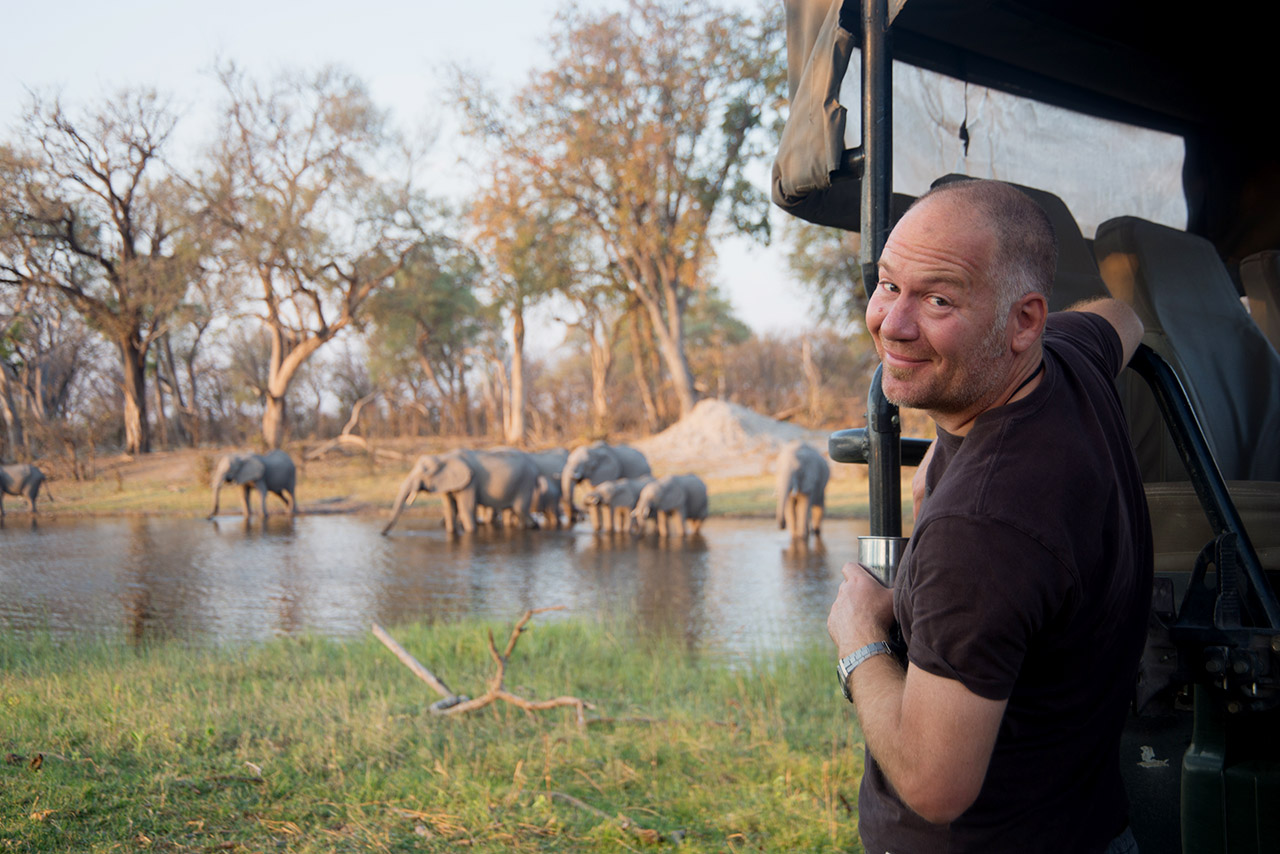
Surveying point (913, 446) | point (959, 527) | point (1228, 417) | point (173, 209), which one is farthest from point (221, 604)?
point (173, 209)

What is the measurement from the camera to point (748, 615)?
28.4ft

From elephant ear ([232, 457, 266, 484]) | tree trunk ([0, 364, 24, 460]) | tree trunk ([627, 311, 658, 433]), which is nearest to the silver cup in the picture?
tree trunk ([0, 364, 24, 460])

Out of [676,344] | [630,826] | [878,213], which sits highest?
[676,344]

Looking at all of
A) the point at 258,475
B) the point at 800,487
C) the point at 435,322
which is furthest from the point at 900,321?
the point at 435,322

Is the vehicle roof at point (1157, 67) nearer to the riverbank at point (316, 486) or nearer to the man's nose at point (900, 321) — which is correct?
the man's nose at point (900, 321)

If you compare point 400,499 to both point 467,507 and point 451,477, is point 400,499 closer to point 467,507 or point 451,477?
point 451,477

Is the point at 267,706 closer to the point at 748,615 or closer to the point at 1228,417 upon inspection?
the point at 1228,417

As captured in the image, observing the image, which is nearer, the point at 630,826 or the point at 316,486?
the point at 630,826

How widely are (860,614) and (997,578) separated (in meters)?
0.37

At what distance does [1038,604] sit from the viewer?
4.46 ft

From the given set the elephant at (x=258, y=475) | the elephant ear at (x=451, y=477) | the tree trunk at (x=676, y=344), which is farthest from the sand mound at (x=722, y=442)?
the elephant at (x=258, y=475)

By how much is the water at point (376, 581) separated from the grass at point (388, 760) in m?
1.10

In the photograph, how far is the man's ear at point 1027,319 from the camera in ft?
5.10

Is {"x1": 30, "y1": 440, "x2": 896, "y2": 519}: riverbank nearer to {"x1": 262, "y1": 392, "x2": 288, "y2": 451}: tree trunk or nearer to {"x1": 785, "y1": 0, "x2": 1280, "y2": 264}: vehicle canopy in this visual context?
{"x1": 262, "y1": 392, "x2": 288, "y2": 451}: tree trunk
